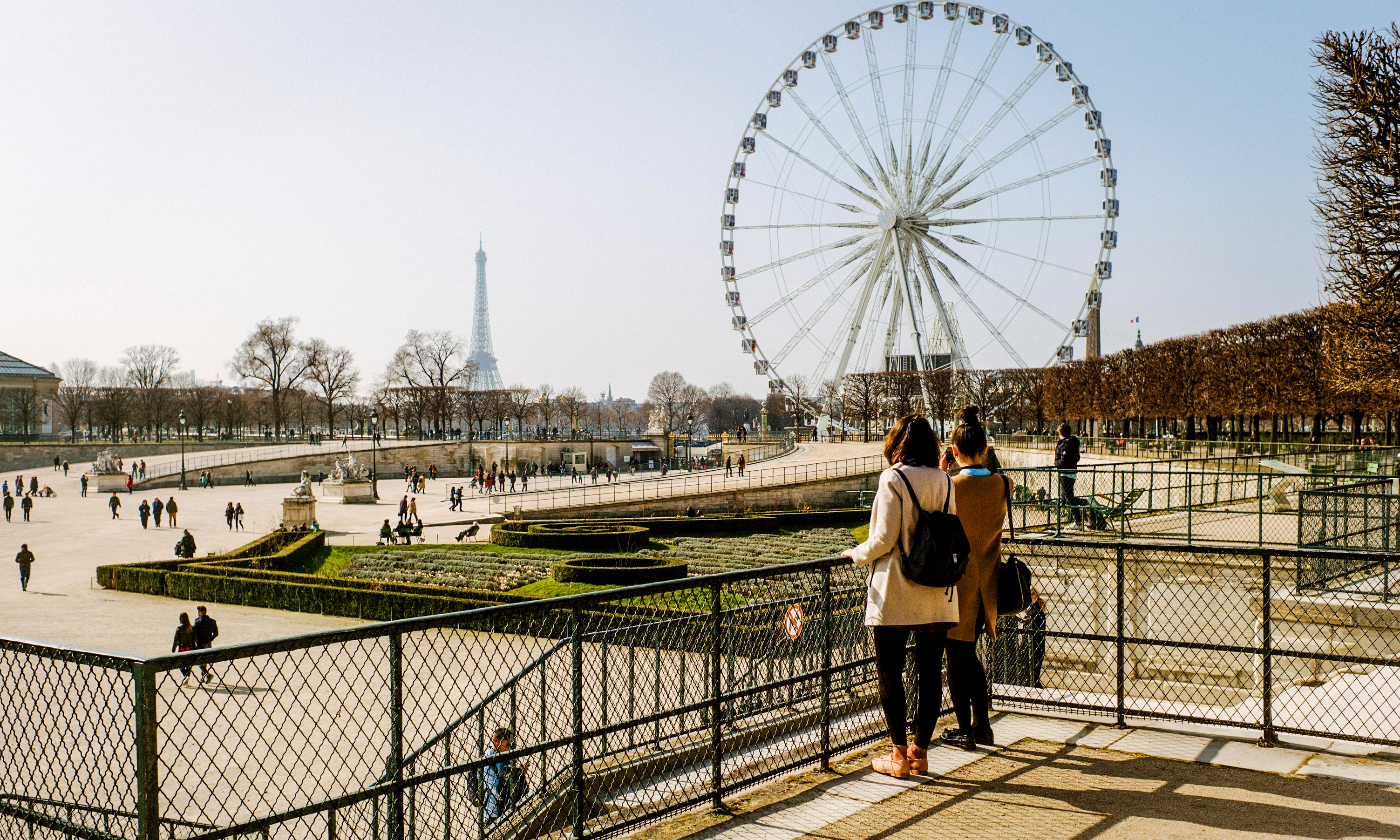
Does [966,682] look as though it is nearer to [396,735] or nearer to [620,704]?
→ [620,704]

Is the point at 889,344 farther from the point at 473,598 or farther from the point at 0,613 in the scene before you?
the point at 0,613

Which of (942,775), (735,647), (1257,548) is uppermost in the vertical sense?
(1257,548)

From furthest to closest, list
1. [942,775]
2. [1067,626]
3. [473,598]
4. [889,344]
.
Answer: [889,344], [473,598], [1067,626], [942,775]

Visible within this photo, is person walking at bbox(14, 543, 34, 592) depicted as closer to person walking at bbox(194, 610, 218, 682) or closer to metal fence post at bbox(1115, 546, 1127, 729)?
person walking at bbox(194, 610, 218, 682)

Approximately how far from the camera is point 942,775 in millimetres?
5488

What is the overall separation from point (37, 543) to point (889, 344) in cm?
3280

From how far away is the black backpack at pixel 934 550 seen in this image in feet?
16.3

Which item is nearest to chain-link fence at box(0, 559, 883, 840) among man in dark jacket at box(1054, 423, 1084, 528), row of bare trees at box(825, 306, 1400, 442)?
man in dark jacket at box(1054, 423, 1084, 528)

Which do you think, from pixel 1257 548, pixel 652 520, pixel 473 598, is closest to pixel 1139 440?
pixel 652 520

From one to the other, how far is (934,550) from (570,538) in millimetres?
28426

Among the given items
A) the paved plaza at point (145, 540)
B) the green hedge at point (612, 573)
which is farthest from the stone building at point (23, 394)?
the green hedge at point (612, 573)

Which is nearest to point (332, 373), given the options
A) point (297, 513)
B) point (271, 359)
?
point (271, 359)

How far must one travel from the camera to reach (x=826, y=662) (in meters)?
5.76

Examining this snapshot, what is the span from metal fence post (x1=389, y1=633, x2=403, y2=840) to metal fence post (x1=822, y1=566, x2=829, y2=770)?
2490mm
